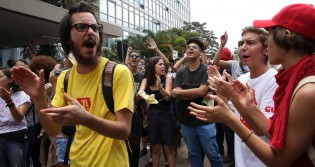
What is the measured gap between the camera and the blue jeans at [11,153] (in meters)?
4.20

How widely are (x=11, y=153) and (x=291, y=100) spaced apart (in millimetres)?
3905

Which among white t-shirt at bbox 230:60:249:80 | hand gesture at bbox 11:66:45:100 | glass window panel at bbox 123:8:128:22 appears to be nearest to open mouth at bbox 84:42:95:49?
hand gesture at bbox 11:66:45:100

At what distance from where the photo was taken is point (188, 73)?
15.2 feet

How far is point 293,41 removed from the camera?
1639mm

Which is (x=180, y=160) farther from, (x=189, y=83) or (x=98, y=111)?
(x=98, y=111)

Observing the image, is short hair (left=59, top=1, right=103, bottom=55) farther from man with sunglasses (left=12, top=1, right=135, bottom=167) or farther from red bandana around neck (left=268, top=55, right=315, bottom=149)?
red bandana around neck (left=268, top=55, right=315, bottom=149)

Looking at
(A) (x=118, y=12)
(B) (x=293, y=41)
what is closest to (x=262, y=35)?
(B) (x=293, y=41)

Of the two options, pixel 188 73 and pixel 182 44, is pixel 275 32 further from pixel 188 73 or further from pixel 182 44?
pixel 182 44

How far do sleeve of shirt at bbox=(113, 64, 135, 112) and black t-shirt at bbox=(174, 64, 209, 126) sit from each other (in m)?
2.36

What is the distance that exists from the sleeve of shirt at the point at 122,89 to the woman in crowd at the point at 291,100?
1.65 feet

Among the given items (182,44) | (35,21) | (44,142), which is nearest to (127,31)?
(182,44)

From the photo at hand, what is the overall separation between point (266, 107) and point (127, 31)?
39199 millimetres

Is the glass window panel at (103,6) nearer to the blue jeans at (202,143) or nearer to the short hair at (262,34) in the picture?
the blue jeans at (202,143)

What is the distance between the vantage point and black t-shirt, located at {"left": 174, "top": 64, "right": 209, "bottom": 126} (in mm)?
4406
